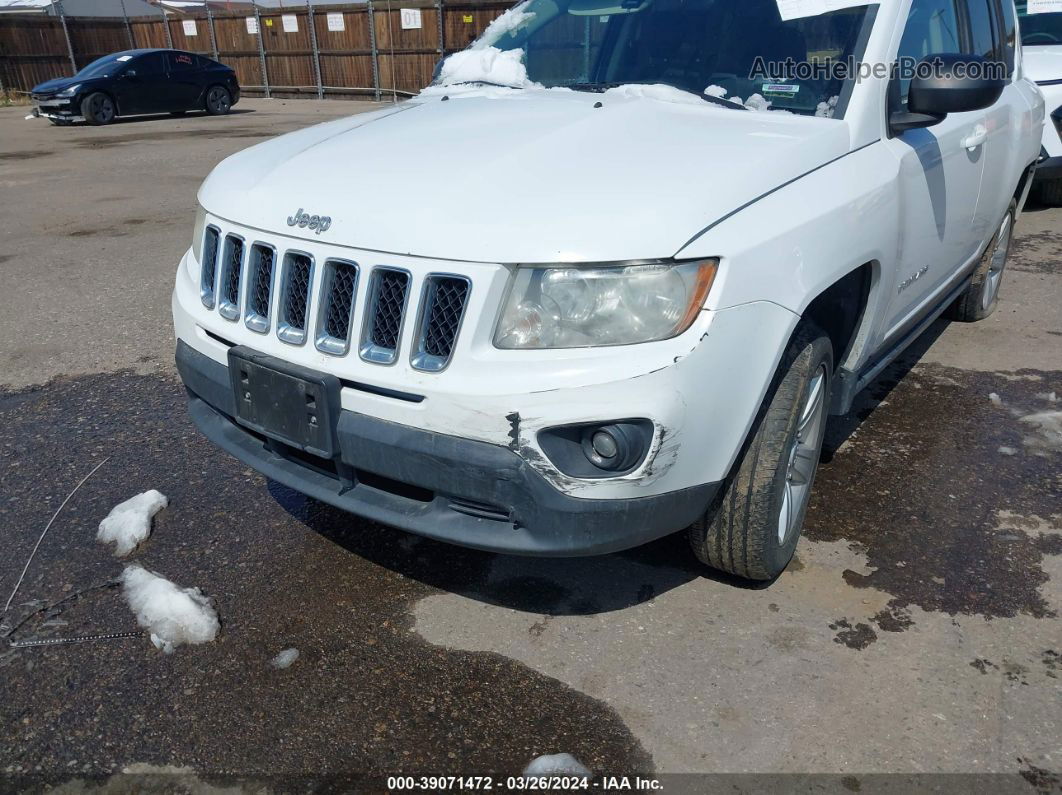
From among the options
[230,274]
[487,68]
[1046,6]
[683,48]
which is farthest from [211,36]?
[230,274]

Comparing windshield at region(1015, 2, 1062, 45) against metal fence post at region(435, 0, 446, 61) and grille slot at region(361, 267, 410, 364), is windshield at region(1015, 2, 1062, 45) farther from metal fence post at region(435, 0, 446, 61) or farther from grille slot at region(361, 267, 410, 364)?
metal fence post at region(435, 0, 446, 61)

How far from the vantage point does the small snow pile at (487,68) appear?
354cm

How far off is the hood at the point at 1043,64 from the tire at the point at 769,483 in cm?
663

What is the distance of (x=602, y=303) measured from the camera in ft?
6.84

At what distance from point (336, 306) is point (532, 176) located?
23.9 inches

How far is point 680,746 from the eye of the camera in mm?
2168

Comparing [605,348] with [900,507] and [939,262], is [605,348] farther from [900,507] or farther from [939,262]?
[939,262]

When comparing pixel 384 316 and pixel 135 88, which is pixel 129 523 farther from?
pixel 135 88

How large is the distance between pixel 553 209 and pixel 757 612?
53.7 inches

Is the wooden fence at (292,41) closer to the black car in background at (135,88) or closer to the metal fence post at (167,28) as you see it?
the metal fence post at (167,28)

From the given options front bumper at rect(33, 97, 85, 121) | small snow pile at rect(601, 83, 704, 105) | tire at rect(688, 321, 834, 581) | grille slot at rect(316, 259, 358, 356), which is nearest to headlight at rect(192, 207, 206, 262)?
grille slot at rect(316, 259, 358, 356)

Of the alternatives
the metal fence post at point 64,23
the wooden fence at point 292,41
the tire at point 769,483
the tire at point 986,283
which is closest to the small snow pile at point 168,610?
the tire at point 769,483

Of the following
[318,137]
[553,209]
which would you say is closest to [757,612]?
[553,209]

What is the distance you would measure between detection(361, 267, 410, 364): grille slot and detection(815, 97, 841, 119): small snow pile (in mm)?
1463
